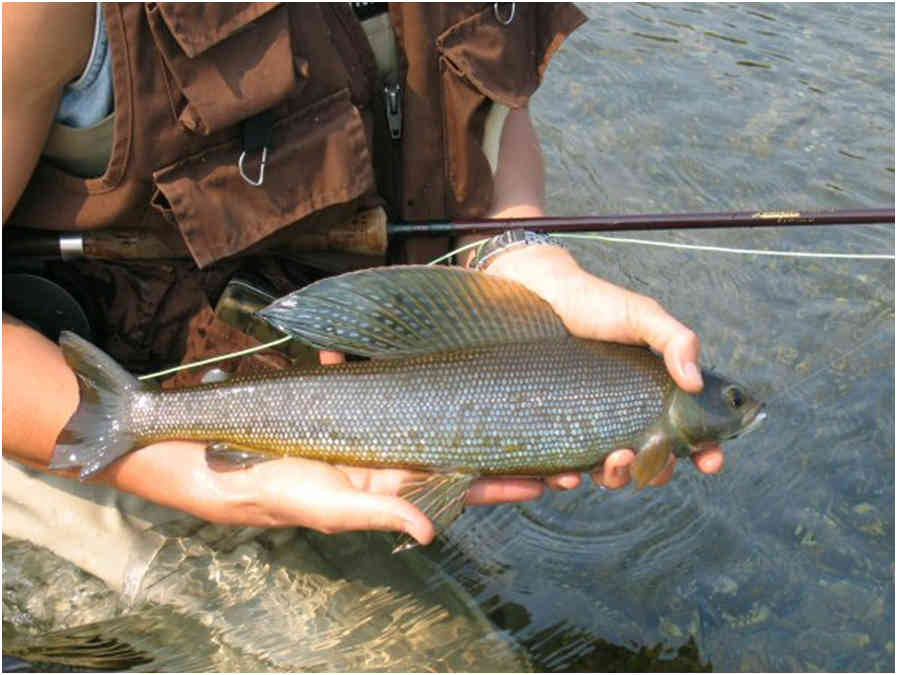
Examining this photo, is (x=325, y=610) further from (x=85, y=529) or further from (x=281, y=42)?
(x=281, y=42)

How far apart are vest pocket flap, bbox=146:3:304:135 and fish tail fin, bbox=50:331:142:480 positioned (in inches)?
24.0

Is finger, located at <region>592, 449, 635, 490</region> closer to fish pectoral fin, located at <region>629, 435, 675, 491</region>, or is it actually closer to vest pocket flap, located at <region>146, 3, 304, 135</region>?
fish pectoral fin, located at <region>629, 435, 675, 491</region>

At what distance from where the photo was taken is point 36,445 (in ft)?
8.41

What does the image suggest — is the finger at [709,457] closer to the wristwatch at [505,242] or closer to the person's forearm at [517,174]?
the wristwatch at [505,242]

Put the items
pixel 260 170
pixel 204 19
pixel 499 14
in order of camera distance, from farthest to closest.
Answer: pixel 499 14 < pixel 260 170 < pixel 204 19

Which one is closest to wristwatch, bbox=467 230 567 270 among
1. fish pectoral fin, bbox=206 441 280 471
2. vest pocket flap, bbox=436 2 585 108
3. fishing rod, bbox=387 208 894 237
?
fishing rod, bbox=387 208 894 237

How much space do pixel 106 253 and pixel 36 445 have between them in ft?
1.71

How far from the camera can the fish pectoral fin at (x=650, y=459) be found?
244cm

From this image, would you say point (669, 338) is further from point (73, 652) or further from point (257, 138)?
point (73, 652)

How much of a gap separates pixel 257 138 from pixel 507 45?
867mm

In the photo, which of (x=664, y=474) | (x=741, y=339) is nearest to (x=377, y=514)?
(x=664, y=474)

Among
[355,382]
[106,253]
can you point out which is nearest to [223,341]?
[106,253]

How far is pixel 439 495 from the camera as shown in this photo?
7.92ft

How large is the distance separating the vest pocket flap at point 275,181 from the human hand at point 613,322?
546 mm
